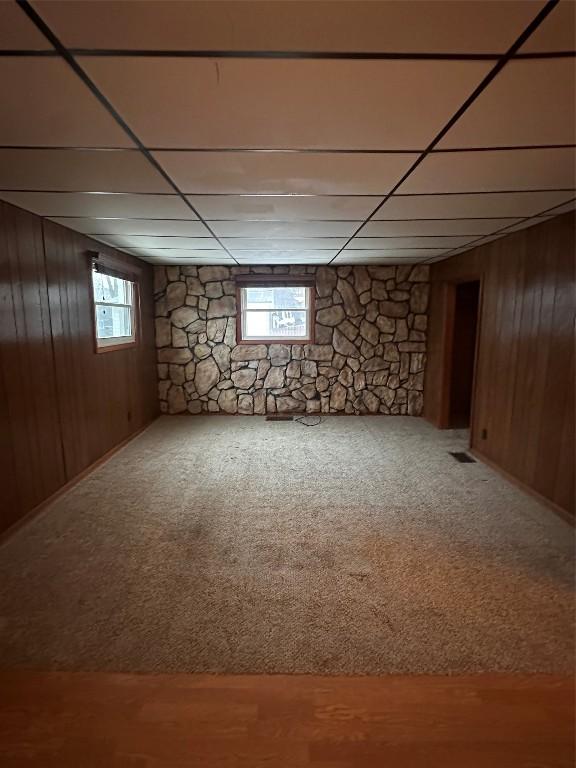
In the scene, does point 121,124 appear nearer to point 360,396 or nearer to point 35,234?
point 35,234

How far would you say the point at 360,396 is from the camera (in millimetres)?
5137

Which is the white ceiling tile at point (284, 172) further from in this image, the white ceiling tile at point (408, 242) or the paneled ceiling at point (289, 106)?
the white ceiling tile at point (408, 242)

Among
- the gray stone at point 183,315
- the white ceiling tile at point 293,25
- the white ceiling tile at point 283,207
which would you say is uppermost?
the white ceiling tile at point 283,207

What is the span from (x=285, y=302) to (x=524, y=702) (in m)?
4.48

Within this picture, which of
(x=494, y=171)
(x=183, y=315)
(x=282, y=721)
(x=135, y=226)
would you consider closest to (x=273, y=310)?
(x=183, y=315)

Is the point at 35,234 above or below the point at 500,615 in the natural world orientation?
above

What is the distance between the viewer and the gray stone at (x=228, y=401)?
5.14 m

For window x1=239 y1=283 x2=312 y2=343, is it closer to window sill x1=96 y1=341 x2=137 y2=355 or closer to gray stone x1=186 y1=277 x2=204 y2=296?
gray stone x1=186 y1=277 x2=204 y2=296

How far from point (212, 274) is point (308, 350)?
161 centimetres

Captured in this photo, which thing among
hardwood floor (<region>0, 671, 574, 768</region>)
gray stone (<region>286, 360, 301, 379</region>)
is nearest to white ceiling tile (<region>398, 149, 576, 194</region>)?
hardwood floor (<region>0, 671, 574, 768</region>)

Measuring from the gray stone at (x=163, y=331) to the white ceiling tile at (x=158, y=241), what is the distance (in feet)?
4.71

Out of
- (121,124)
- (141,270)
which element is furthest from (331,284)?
(121,124)

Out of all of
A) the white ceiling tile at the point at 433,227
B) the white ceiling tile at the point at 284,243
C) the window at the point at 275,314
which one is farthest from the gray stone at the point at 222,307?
the white ceiling tile at the point at 433,227

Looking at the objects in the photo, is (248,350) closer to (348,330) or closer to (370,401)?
(348,330)
